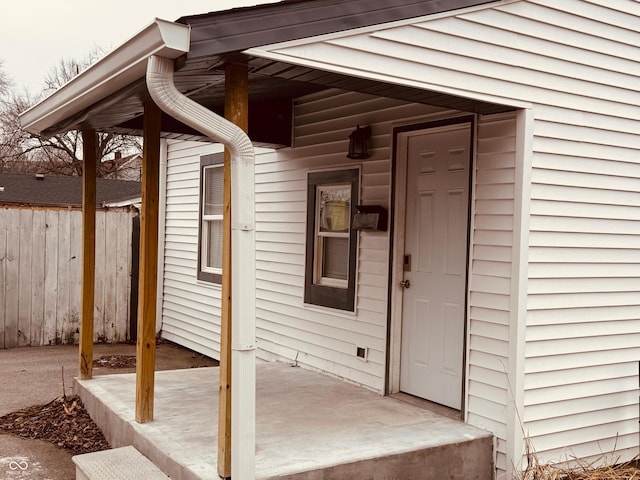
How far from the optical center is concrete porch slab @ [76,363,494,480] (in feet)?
12.7

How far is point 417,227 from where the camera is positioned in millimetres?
5395

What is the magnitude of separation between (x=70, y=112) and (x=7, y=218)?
4745 mm

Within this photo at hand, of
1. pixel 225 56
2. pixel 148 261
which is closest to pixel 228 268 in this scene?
pixel 225 56

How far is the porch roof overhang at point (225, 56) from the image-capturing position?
316 centimetres

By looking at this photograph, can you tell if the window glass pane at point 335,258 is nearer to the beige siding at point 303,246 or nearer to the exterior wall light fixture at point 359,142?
the beige siding at point 303,246

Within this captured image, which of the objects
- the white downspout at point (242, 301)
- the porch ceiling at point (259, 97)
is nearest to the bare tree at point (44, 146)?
the porch ceiling at point (259, 97)

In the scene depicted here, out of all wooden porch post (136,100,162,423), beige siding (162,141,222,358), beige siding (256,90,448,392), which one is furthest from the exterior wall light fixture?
beige siding (162,141,222,358)

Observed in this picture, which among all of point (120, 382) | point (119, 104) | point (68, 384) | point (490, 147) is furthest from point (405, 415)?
point (68, 384)

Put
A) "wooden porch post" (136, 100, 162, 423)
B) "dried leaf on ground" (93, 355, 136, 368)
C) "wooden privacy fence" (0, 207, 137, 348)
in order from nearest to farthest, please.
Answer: "wooden porch post" (136, 100, 162, 423), "dried leaf on ground" (93, 355, 136, 368), "wooden privacy fence" (0, 207, 137, 348)

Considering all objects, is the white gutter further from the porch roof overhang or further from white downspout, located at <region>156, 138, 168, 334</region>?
white downspout, located at <region>156, 138, 168, 334</region>

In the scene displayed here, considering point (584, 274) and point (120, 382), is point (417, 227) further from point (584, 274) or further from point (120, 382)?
point (120, 382)

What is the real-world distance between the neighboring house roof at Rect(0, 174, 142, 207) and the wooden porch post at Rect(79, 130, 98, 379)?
11.7 metres

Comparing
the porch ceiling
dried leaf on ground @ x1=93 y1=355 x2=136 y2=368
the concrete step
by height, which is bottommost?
dried leaf on ground @ x1=93 y1=355 x2=136 y2=368

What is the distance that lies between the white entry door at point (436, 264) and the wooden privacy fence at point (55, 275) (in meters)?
5.55
